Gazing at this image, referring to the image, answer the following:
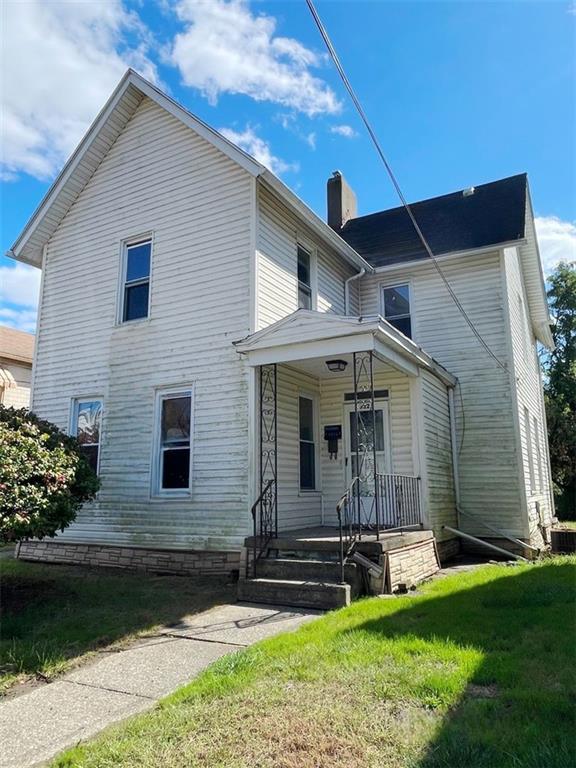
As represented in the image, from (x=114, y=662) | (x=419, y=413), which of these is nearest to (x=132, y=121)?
(x=419, y=413)

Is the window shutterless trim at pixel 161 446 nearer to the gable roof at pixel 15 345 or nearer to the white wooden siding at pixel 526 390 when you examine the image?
the white wooden siding at pixel 526 390

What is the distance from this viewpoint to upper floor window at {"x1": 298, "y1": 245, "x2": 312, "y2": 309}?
10.6m

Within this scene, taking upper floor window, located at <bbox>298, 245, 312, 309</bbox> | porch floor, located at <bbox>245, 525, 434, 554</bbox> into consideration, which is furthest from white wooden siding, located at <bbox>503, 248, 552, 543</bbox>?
upper floor window, located at <bbox>298, 245, 312, 309</bbox>

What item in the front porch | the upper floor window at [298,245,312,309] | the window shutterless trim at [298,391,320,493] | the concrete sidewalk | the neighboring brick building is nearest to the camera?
the concrete sidewalk

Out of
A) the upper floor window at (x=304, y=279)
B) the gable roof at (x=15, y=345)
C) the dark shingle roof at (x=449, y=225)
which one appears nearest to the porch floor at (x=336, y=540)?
the upper floor window at (x=304, y=279)

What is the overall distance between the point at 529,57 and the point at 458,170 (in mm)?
2420

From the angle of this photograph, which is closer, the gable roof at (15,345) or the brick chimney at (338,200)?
the brick chimney at (338,200)

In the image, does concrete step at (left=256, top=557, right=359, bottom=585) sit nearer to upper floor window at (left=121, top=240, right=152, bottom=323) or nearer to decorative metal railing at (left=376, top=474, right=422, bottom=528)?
decorative metal railing at (left=376, top=474, right=422, bottom=528)

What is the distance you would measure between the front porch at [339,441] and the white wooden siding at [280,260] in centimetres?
106

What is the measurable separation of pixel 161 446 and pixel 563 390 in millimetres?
16550

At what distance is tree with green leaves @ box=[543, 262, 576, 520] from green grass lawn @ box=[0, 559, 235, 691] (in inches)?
596

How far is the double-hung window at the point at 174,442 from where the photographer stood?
921 cm

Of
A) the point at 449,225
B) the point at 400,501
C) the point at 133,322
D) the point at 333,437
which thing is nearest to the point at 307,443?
the point at 333,437

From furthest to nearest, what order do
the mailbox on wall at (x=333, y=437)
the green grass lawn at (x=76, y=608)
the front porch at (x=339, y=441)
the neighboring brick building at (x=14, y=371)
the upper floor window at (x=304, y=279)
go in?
the neighboring brick building at (x=14, y=371)
the upper floor window at (x=304, y=279)
the mailbox on wall at (x=333, y=437)
the front porch at (x=339, y=441)
the green grass lawn at (x=76, y=608)
